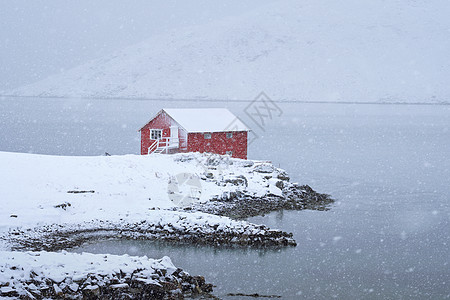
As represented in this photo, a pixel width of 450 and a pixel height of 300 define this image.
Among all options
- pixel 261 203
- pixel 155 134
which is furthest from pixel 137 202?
pixel 155 134

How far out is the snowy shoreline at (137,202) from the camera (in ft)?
77.6

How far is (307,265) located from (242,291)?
14.6 ft

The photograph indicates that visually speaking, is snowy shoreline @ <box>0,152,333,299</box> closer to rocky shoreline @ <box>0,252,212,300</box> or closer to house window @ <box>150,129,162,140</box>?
rocky shoreline @ <box>0,252,212,300</box>

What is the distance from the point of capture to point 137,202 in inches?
1214

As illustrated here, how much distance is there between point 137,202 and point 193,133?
47.1 ft

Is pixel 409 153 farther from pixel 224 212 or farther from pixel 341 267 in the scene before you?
pixel 341 267

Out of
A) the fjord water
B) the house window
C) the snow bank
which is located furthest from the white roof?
the fjord water

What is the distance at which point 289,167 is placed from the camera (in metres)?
60.4

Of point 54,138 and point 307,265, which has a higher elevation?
point 54,138

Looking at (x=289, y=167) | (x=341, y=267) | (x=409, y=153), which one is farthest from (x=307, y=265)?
(x=409, y=153)

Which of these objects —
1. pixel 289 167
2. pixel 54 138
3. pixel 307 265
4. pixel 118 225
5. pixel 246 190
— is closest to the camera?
pixel 307 265

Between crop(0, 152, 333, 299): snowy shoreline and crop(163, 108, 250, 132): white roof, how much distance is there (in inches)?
157

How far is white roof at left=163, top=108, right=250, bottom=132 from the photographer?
44.6m

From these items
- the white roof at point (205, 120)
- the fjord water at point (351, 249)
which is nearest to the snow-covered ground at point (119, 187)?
the fjord water at point (351, 249)
